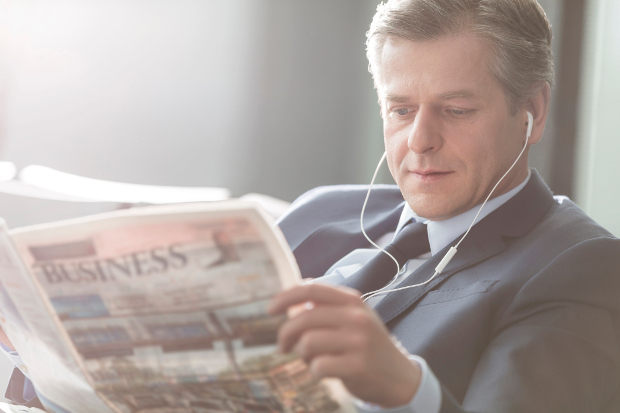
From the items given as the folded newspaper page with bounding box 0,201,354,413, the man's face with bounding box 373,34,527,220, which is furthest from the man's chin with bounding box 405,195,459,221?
the folded newspaper page with bounding box 0,201,354,413

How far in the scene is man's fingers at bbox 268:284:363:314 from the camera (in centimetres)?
52

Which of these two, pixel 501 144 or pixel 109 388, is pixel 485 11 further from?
pixel 109 388

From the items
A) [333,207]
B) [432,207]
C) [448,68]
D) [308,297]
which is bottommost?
[333,207]

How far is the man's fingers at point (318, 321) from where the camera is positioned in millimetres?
516

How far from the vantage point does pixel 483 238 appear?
1039mm

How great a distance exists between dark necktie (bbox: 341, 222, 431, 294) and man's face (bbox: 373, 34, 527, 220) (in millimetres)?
48

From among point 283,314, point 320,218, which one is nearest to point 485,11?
point 320,218

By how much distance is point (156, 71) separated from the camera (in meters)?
2.61

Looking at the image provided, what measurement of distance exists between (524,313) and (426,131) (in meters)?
0.36

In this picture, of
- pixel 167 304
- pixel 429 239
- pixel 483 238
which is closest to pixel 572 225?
pixel 483 238

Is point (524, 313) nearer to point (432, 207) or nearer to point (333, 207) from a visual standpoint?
point (432, 207)

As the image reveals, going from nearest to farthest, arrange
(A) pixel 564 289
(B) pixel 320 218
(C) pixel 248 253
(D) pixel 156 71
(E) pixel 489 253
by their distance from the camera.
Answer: (C) pixel 248 253 → (A) pixel 564 289 → (E) pixel 489 253 → (B) pixel 320 218 → (D) pixel 156 71

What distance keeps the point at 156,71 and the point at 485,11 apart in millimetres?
1869

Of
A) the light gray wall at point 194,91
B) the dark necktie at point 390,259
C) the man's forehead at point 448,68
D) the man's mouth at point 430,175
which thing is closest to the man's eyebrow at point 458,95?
the man's forehead at point 448,68
